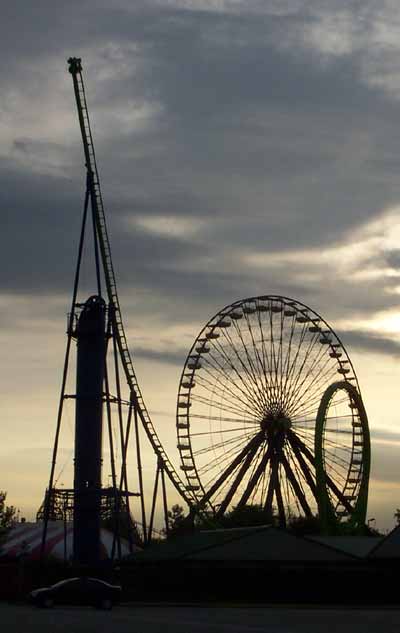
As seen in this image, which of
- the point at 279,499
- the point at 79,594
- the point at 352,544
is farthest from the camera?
the point at 279,499

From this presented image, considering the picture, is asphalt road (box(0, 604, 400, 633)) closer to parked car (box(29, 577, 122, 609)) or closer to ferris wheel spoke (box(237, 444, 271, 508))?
parked car (box(29, 577, 122, 609))

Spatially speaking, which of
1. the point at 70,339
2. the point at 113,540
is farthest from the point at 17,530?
the point at 70,339

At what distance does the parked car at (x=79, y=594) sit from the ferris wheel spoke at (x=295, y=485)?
24165 millimetres

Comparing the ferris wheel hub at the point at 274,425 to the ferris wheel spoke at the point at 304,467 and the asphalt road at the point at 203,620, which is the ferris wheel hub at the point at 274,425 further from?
the asphalt road at the point at 203,620

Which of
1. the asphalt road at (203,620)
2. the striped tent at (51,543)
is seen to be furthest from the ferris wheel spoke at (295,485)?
the asphalt road at (203,620)

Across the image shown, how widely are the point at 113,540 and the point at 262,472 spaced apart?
35.2 feet

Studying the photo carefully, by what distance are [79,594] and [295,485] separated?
25712mm

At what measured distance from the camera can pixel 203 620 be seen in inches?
1423

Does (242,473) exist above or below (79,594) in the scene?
above

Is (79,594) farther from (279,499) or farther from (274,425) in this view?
(274,425)

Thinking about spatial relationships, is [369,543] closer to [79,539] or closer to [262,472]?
[262,472]

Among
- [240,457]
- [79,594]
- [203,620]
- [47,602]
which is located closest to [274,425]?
[240,457]

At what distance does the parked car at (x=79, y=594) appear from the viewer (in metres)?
46.1

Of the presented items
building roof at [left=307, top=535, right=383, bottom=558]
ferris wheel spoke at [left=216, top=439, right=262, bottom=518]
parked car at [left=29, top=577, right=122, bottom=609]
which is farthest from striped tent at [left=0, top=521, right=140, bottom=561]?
parked car at [left=29, top=577, right=122, bottom=609]
